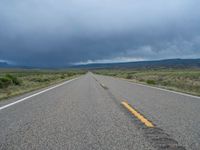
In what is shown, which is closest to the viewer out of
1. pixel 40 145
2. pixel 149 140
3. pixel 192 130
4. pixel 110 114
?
pixel 40 145

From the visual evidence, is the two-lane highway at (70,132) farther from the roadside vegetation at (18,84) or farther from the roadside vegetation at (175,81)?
the roadside vegetation at (175,81)

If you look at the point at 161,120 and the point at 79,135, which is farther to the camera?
the point at 161,120

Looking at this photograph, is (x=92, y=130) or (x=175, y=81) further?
(x=175, y=81)

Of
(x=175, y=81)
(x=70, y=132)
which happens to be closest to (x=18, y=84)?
(x=175, y=81)

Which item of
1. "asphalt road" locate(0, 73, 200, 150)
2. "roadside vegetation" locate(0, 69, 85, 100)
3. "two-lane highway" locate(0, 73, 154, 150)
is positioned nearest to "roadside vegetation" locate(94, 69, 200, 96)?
"asphalt road" locate(0, 73, 200, 150)

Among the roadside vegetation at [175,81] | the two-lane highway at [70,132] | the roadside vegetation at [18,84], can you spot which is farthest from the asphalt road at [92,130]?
the roadside vegetation at [175,81]

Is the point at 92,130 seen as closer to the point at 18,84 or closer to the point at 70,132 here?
the point at 70,132

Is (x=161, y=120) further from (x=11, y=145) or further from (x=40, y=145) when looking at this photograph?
(x=11, y=145)

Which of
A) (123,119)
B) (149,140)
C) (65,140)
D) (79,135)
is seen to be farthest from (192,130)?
(65,140)

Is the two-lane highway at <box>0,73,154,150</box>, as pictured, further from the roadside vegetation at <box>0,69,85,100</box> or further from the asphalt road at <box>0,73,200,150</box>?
the roadside vegetation at <box>0,69,85,100</box>

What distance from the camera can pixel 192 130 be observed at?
427cm

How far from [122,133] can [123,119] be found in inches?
48.4

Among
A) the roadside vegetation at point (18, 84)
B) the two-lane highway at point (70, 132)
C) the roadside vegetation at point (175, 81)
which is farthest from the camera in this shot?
the roadside vegetation at point (175, 81)

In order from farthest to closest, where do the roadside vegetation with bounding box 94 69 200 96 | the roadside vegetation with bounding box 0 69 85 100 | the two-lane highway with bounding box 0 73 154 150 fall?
1. the roadside vegetation with bounding box 94 69 200 96
2. the roadside vegetation with bounding box 0 69 85 100
3. the two-lane highway with bounding box 0 73 154 150
